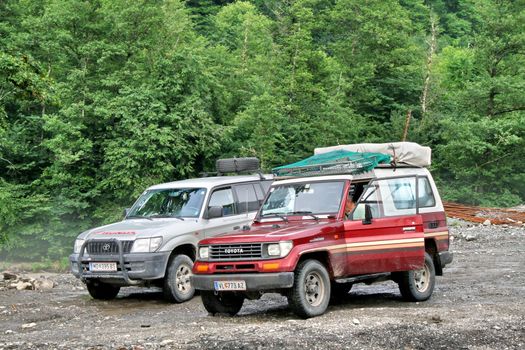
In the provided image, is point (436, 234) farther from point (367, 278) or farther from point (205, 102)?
point (205, 102)

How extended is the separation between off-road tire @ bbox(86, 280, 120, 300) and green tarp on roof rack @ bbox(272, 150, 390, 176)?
4.06 meters

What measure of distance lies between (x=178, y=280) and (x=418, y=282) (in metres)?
4.02

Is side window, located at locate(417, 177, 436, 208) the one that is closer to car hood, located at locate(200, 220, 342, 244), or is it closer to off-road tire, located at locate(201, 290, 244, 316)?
car hood, located at locate(200, 220, 342, 244)

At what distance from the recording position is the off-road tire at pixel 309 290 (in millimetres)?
9892

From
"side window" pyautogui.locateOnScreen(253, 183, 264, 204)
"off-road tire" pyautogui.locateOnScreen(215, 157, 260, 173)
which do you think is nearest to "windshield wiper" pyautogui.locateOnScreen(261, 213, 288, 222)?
"side window" pyautogui.locateOnScreen(253, 183, 264, 204)

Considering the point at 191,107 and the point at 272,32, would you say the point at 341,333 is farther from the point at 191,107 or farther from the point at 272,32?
the point at 272,32

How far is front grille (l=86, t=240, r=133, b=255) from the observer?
12.7 m

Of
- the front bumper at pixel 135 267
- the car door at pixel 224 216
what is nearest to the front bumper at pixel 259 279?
the front bumper at pixel 135 267

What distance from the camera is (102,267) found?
507 inches

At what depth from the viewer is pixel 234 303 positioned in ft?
36.3

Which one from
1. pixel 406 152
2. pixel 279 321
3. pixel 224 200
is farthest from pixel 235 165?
pixel 279 321

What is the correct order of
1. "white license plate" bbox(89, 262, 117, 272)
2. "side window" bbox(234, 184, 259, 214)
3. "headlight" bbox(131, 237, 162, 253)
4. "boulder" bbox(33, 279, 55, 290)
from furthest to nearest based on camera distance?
"boulder" bbox(33, 279, 55, 290), "side window" bbox(234, 184, 259, 214), "white license plate" bbox(89, 262, 117, 272), "headlight" bbox(131, 237, 162, 253)

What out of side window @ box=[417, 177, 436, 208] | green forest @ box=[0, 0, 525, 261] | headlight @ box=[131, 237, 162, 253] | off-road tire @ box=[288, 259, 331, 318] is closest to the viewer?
off-road tire @ box=[288, 259, 331, 318]

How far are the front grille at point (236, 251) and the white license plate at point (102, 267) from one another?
9.54 ft
